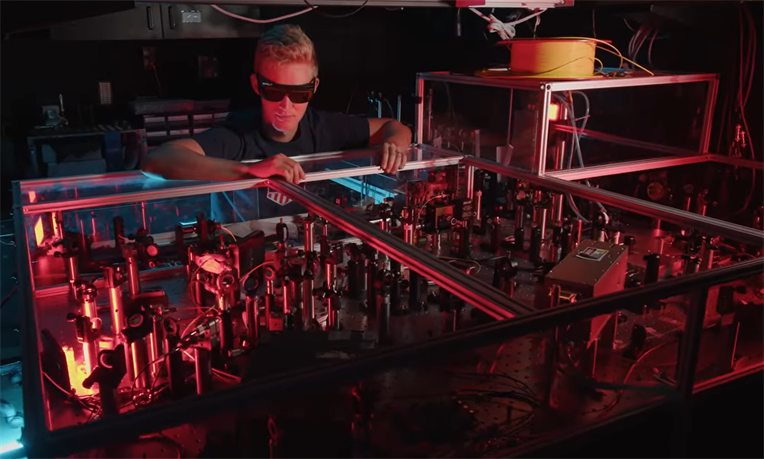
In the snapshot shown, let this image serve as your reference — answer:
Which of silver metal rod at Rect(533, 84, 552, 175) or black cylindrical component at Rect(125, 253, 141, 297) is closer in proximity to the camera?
black cylindrical component at Rect(125, 253, 141, 297)

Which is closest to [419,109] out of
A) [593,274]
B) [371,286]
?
[371,286]

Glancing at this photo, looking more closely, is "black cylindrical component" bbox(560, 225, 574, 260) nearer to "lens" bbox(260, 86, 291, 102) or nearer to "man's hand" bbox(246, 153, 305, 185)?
"man's hand" bbox(246, 153, 305, 185)

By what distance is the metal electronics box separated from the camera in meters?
1.14

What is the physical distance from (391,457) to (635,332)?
55cm

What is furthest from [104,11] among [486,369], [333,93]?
[333,93]

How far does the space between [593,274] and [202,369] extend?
27.9 inches

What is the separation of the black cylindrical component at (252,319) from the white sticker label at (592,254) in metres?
0.64

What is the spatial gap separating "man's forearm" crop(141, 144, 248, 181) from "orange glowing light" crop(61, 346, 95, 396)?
2.03 ft

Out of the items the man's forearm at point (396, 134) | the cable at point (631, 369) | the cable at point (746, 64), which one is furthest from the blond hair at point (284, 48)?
the cable at point (746, 64)

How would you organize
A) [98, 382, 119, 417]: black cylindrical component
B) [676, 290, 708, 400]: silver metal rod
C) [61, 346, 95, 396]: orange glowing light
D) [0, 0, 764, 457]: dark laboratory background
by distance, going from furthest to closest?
[0, 0, 764, 457]: dark laboratory background, [61, 346, 95, 396]: orange glowing light, [676, 290, 708, 400]: silver metal rod, [98, 382, 119, 417]: black cylindrical component

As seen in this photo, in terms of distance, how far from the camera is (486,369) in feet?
3.56

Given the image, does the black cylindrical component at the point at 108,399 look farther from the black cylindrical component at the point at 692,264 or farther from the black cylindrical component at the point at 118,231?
the black cylindrical component at the point at 692,264

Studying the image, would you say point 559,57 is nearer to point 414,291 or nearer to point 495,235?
point 495,235

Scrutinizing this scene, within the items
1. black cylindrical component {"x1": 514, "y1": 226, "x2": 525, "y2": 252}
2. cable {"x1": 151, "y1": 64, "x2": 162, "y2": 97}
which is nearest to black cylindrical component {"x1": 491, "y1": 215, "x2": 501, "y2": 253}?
black cylindrical component {"x1": 514, "y1": 226, "x2": 525, "y2": 252}
